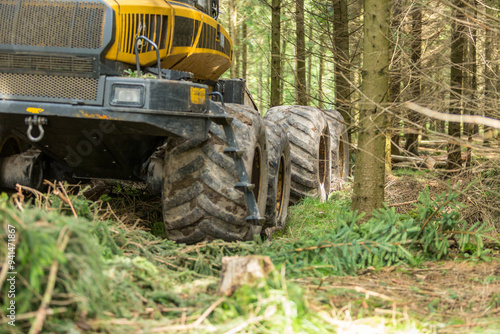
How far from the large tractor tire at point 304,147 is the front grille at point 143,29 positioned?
9.39 feet

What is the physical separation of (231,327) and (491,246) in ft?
10.0

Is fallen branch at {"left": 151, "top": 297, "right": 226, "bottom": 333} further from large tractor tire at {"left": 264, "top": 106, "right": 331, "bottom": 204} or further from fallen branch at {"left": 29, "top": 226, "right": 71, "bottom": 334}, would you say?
large tractor tire at {"left": 264, "top": 106, "right": 331, "bottom": 204}

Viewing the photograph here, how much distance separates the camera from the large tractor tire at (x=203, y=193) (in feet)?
15.8

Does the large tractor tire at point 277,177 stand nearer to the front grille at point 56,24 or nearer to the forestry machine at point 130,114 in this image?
the forestry machine at point 130,114

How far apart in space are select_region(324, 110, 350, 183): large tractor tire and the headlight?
5.02 metres

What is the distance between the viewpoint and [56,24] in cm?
450

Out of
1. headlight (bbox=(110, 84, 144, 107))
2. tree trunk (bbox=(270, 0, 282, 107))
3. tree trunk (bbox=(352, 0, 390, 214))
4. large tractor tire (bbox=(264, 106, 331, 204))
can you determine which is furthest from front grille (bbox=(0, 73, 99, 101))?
tree trunk (bbox=(270, 0, 282, 107))

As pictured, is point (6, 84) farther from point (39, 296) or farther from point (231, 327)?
point (231, 327)

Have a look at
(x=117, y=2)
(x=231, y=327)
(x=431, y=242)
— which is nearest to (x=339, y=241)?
(x=431, y=242)

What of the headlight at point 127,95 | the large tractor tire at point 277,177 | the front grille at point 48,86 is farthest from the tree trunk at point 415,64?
the front grille at point 48,86

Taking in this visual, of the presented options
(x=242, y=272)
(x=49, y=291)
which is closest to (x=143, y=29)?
(x=242, y=272)

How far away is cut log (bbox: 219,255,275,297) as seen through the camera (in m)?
3.16

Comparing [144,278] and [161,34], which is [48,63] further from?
[144,278]

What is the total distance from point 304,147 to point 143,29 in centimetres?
353
